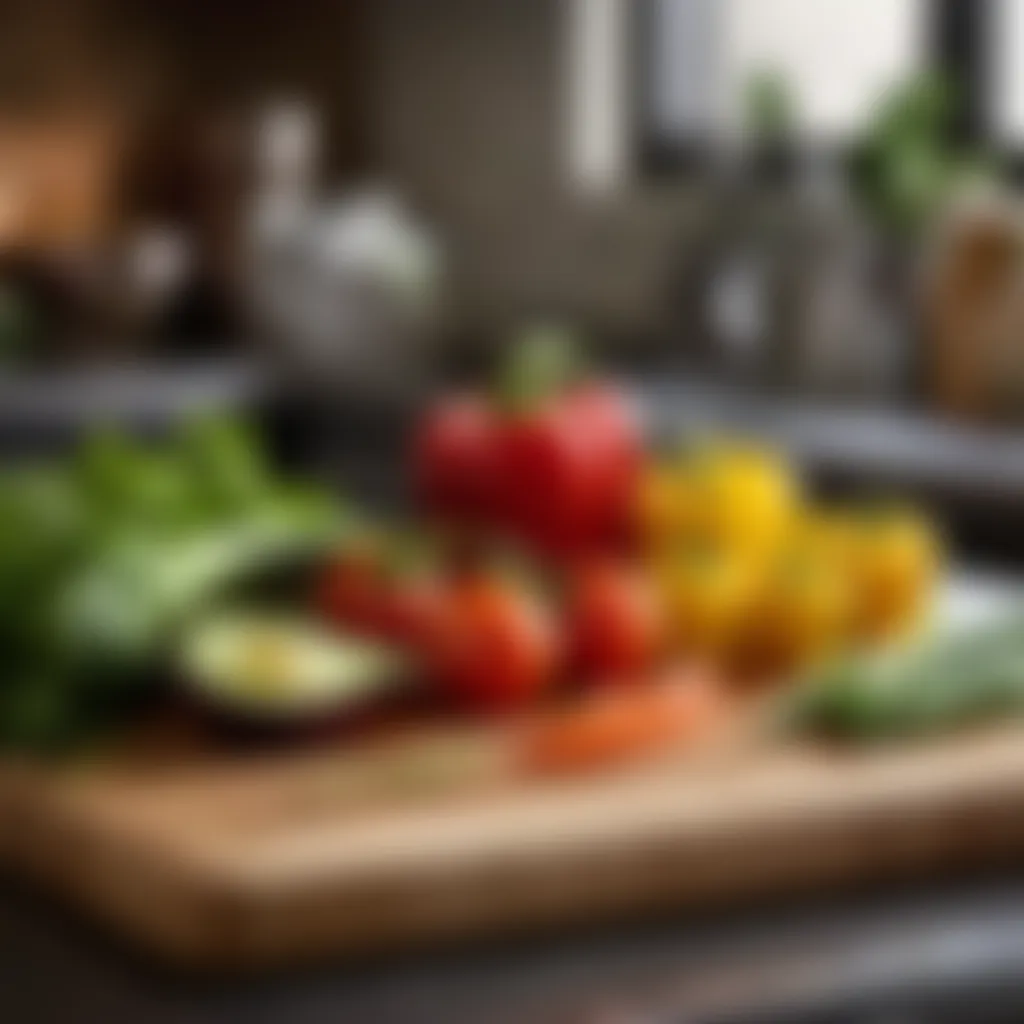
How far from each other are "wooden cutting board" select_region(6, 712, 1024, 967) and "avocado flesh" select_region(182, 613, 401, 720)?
0.02 m

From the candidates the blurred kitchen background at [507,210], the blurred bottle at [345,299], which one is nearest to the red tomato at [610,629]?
the blurred kitchen background at [507,210]

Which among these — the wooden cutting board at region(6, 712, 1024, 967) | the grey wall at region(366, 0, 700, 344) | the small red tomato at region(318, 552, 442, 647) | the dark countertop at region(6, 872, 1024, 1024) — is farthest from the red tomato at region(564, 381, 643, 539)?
the grey wall at region(366, 0, 700, 344)

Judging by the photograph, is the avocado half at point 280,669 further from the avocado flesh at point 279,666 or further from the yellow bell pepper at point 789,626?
the yellow bell pepper at point 789,626

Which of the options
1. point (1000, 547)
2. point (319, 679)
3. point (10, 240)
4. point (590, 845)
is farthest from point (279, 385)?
point (590, 845)

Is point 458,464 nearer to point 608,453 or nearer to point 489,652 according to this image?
point 608,453

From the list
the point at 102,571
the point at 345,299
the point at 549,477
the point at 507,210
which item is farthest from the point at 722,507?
the point at 507,210

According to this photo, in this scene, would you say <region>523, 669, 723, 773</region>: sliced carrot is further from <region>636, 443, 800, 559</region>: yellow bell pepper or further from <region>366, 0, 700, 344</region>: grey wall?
<region>366, 0, 700, 344</region>: grey wall

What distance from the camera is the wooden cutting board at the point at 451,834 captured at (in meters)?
1.10

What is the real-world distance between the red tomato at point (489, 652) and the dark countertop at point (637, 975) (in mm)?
233

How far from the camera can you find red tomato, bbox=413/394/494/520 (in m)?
1.67

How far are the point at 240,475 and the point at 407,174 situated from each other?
1909 millimetres

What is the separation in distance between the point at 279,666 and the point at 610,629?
0.55ft

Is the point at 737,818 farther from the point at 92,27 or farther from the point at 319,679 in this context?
the point at 92,27

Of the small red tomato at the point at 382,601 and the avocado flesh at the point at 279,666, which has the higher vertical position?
the small red tomato at the point at 382,601
